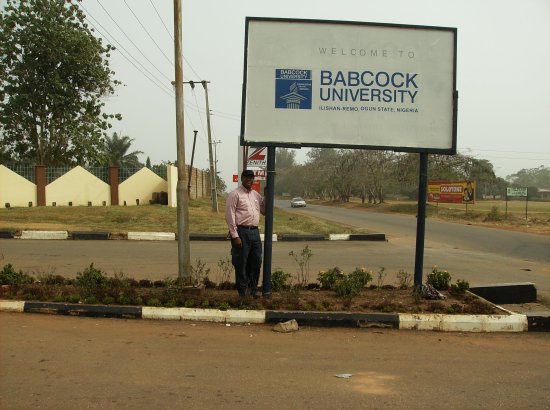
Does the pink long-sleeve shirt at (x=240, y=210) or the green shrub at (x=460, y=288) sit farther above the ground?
the pink long-sleeve shirt at (x=240, y=210)

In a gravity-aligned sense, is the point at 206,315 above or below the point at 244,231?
below

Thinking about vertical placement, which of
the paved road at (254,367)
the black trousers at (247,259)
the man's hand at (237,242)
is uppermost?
the man's hand at (237,242)

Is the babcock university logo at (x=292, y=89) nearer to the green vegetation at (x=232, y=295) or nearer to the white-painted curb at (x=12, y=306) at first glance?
the green vegetation at (x=232, y=295)

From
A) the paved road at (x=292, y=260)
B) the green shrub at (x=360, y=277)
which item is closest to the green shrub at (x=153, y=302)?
the paved road at (x=292, y=260)

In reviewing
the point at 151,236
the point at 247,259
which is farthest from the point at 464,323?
the point at 151,236

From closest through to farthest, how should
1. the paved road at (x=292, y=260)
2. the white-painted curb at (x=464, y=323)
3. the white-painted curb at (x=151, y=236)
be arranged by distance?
the white-painted curb at (x=464, y=323) < the paved road at (x=292, y=260) < the white-painted curb at (x=151, y=236)

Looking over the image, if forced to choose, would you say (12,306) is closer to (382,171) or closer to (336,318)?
(336,318)

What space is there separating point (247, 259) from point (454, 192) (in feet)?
104

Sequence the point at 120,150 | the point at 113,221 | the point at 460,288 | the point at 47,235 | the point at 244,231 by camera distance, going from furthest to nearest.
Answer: the point at 120,150
the point at 113,221
the point at 47,235
the point at 460,288
the point at 244,231

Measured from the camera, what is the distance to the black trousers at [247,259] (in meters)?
5.82

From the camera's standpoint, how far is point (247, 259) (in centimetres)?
599

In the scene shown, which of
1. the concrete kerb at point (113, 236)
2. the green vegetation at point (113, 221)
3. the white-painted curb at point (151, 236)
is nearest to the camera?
the concrete kerb at point (113, 236)

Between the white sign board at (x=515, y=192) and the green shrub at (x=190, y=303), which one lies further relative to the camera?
the white sign board at (x=515, y=192)

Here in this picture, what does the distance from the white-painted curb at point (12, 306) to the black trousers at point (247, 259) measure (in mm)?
2373
